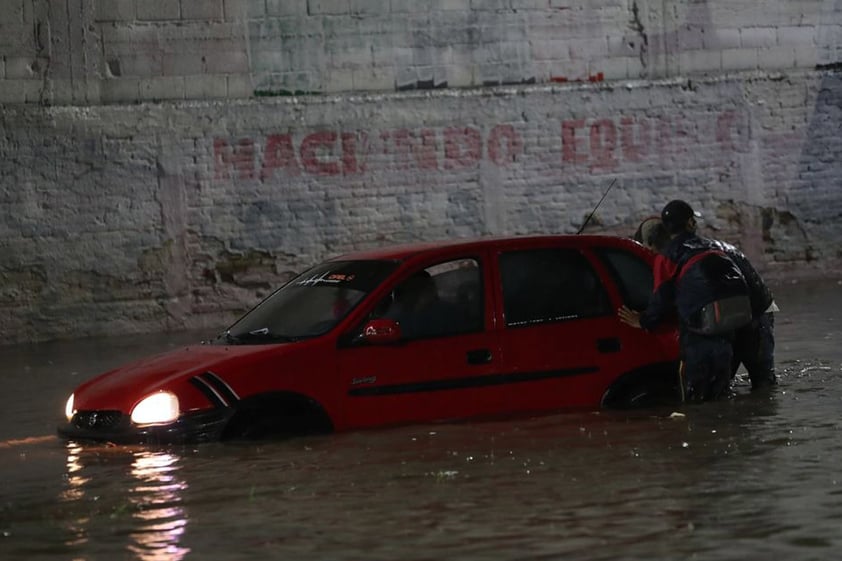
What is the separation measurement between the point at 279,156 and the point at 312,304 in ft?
26.1

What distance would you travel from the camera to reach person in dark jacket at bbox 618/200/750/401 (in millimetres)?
8938

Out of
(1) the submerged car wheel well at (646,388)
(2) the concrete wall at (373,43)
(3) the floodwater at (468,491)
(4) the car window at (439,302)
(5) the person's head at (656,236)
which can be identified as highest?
(2) the concrete wall at (373,43)

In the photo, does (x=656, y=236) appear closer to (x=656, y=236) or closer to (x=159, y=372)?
(x=656, y=236)

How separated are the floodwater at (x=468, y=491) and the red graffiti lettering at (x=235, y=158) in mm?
7023

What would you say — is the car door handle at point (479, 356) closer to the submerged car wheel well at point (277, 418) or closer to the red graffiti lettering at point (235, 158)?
the submerged car wheel well at point (277, 418)

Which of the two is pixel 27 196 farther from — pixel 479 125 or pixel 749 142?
pixel 749 142

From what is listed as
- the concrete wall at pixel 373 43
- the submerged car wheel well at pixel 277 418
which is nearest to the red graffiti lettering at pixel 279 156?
the concrete wall at pixel 373 43

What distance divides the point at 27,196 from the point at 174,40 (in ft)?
7.55

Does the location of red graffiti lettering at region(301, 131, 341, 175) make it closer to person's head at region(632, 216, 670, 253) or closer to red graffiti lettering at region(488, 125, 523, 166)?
red graffiti lettering at region(488, 125, 523, 166)

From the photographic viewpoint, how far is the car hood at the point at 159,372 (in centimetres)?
829

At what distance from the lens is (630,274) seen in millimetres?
9430

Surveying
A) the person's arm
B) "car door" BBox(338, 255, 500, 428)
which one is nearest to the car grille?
"car door" BBox(338, 255, 500, 428)

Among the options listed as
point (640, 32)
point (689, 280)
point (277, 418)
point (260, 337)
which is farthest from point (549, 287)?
point (640, 32)

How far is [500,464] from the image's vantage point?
25.3 feet
